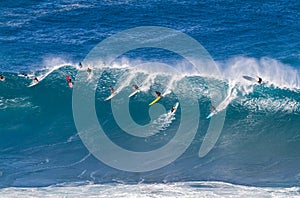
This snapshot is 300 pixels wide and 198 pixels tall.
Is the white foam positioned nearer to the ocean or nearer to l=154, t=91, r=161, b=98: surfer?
the ocean

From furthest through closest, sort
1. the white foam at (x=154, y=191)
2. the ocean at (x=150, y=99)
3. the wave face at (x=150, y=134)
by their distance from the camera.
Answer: the wave face at (x=150, y=134), the ocean at (x=150, y=99), the white foam at (x=154, y=191)

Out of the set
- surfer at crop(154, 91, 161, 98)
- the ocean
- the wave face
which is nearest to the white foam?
the ocean

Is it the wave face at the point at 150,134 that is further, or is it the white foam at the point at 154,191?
the wave face at the point at 150,134

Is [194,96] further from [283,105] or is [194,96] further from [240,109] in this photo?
[283,105]

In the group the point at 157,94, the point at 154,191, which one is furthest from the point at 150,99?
the point at 154,191

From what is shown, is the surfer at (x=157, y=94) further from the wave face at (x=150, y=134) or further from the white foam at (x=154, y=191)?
the white foam at (x=154, y=191)

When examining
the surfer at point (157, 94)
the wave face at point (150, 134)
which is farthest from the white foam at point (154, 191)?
the surfer at point (157, 94)
